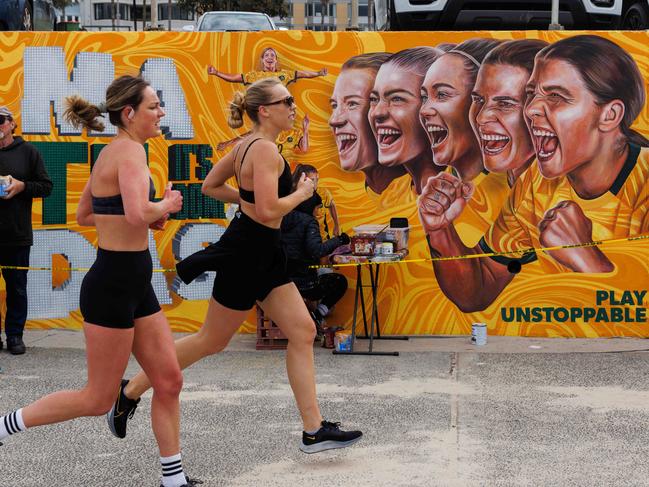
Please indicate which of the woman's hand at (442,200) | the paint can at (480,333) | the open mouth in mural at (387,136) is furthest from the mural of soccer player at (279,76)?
the paint can at (480,333)

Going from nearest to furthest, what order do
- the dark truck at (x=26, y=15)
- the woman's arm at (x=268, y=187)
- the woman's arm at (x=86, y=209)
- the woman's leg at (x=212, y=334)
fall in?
the woman's arm at (x=86, y=209), the woman's arm at (x=268, y=187), the woman's leg at (x=212, y=334), the dark truck at (x=26, y=15)

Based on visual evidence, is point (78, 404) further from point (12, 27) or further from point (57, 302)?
point (12, 27)

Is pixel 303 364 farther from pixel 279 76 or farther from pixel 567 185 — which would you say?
pixel 567 185

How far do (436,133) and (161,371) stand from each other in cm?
468

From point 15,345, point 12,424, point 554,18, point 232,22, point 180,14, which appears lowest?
point 15,345

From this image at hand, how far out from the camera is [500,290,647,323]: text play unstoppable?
8.77 m

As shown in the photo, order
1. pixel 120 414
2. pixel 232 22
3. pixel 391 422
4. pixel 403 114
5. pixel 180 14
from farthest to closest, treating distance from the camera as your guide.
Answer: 1. pixel 180 14
2. pixel 232 22
3. pixel 403 114
4. pixel 391 422
5. pixel 120 414

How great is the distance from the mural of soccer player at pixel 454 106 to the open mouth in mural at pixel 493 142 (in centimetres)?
6

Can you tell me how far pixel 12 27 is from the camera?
50.1 ft

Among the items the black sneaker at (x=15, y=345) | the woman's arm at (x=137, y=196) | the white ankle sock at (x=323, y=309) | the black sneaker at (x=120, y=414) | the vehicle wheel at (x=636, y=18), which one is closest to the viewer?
the woman's arm at (x=137, y=196)

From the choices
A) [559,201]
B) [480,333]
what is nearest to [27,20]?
[559,201]

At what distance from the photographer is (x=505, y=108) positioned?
866 cm

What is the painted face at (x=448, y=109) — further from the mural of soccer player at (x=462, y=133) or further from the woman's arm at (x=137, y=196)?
the woman's arm at (x=137, y=196)

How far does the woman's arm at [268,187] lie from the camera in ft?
16.5
